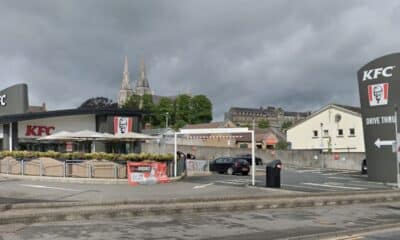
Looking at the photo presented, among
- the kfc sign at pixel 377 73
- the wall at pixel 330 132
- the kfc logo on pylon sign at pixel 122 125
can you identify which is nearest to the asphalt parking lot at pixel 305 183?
the kfc sign at pixel 377 73

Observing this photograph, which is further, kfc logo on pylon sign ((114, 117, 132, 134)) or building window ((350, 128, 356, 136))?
building window ((350, 128, 356, 136))

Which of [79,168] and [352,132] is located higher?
[352,132]

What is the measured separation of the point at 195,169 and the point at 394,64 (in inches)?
756

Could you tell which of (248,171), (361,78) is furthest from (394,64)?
(248,171)

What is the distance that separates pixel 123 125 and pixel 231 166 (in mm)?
9389

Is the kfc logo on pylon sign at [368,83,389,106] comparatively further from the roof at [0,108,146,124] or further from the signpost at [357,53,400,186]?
the roof at [0,108,146,124]

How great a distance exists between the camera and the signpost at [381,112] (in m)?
33.3

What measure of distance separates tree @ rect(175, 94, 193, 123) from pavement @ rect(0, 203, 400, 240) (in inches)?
5153

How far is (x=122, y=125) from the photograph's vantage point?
4300 cm

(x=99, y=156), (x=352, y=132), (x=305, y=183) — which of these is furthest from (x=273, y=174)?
(x=352, y=132)

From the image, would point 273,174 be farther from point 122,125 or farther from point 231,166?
point 122,125

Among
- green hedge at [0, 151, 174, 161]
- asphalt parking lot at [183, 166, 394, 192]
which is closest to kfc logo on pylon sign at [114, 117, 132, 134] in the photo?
asphalt parking lot at [183, 166, 394, 192]

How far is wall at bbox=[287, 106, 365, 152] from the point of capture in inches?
3354

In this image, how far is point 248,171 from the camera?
136ft
